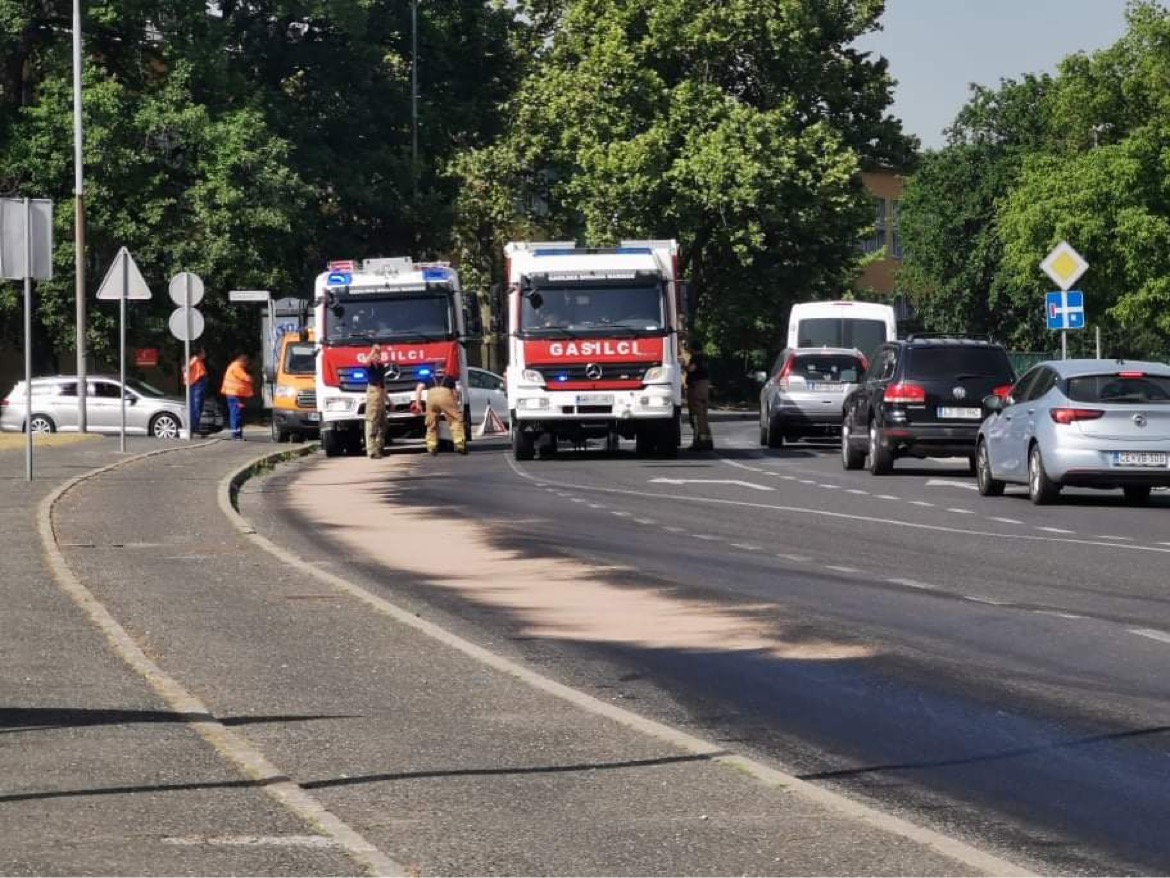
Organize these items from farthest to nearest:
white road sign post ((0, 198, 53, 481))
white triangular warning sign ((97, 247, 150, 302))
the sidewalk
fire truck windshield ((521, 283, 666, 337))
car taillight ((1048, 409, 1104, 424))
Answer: white triangular warning sign ((97, 247, 150, 302)) < fire truck windshield ((521, 283, 666, 337)) < white road sign post ((0, 198, 53, 481)) < car taillight ((1048, 409, 1104, 424)) < the sidewalk

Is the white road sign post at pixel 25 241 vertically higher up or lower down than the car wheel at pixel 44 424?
higher up

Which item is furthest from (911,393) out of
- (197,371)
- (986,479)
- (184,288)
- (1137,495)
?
(197,371)

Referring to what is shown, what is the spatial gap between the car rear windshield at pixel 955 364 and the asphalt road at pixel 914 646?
6.06 meters

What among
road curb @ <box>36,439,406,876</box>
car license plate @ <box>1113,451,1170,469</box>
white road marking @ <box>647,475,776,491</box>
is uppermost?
car license plate @ <box>1113,451,1170,469</box>

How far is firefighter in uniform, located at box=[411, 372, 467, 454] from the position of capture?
38.7 m

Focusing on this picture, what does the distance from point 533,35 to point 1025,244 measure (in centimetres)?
2695

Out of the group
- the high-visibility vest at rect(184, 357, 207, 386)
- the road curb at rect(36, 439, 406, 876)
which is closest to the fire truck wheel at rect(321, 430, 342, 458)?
the high-visibility vest at rect(184, 357, 207, 386)

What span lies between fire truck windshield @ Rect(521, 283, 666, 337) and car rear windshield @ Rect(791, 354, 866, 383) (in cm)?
681

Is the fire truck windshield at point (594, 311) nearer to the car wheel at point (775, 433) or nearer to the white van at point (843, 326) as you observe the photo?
Result: the car wheel at point (775, 433)

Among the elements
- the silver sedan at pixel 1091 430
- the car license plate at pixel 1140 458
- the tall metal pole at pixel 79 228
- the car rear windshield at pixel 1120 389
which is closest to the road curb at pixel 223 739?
the silver sedan at pixel 1091 430

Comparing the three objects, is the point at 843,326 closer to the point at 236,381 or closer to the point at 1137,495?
the point at 236,381

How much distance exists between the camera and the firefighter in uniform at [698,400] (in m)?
40.0

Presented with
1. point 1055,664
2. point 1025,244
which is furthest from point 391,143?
point 1055,664

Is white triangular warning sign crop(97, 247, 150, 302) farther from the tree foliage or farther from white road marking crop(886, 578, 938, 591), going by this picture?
the tree foliage
